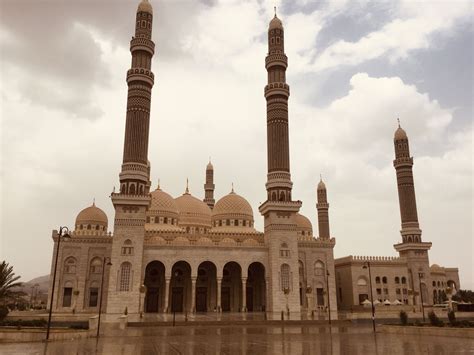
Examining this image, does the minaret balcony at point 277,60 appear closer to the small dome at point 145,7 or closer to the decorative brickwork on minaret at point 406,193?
the small dome at point 145,7

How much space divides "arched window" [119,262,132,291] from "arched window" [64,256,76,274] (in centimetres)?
1062

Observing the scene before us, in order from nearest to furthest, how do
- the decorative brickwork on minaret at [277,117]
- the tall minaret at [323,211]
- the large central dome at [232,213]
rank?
1. the decorative brickwork on minaret at [277,117]
2. the large central dome at [232,213]
3. the tall minaret at [323,211]

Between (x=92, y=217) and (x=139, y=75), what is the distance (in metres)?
22.8

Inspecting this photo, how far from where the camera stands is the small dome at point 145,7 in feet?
194

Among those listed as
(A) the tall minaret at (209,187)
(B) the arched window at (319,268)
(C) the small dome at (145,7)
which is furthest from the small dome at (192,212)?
(C) the small dome at (145,7)

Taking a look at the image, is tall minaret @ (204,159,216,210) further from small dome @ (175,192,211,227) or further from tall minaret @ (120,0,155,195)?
tall minaret @ (120,0,155,195)

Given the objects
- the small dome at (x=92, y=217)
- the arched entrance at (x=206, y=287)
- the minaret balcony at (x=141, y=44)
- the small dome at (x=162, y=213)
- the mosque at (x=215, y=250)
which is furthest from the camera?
the small dome at (x=92, y=217)

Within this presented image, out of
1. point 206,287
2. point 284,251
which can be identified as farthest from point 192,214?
point 284,251

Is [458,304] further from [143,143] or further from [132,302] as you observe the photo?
[143,143]

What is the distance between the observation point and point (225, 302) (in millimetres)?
59312

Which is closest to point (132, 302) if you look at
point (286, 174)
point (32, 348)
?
point (286, 174)

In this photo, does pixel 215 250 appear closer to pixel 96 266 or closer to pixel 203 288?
pixel 203 288

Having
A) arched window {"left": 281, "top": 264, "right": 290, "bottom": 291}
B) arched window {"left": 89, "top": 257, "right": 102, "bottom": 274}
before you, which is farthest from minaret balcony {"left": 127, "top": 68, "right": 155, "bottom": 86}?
arched window {"left": 281, "top": 264, "right": 290, "bottom": 291}

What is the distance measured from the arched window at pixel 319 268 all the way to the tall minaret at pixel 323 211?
1652 centimetres
